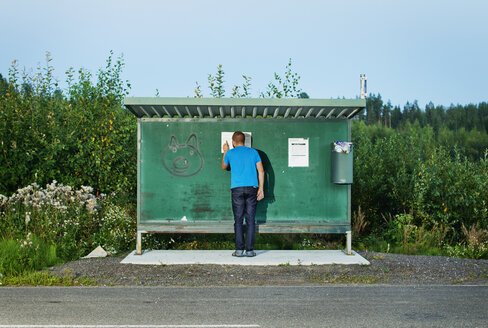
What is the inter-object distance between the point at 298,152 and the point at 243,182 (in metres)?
1.35

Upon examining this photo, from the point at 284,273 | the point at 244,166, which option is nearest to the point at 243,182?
the point at 244,166

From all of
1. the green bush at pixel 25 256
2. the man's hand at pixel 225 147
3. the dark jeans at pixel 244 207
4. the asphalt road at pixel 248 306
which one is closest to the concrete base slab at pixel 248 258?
the dark jeans at pixel 244 207

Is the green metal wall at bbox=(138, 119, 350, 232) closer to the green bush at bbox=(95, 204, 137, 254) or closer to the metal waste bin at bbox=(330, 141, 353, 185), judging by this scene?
the metal waste bin at bbox=(330, 141, 353, 185)

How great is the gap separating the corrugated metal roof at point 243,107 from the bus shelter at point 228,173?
0.06 m

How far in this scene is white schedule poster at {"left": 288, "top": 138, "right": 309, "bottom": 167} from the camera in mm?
9430

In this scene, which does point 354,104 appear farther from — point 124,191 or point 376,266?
point 124,191

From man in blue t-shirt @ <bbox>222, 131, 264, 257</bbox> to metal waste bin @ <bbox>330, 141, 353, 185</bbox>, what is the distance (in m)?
1.40

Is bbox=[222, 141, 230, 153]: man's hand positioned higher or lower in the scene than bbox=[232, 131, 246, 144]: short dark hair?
lower

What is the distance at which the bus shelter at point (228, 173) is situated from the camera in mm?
9305

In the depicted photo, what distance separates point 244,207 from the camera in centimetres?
892

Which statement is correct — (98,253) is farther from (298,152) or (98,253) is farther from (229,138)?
(298,152)

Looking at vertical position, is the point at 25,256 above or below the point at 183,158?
below

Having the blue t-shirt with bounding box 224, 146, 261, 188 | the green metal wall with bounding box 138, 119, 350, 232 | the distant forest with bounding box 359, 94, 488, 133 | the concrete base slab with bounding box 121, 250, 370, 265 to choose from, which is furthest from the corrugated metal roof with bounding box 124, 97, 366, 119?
the distant forest with bounding box 359, 94, 488, 133

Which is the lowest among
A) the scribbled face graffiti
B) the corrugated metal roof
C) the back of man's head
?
the scribbled face graffiti
